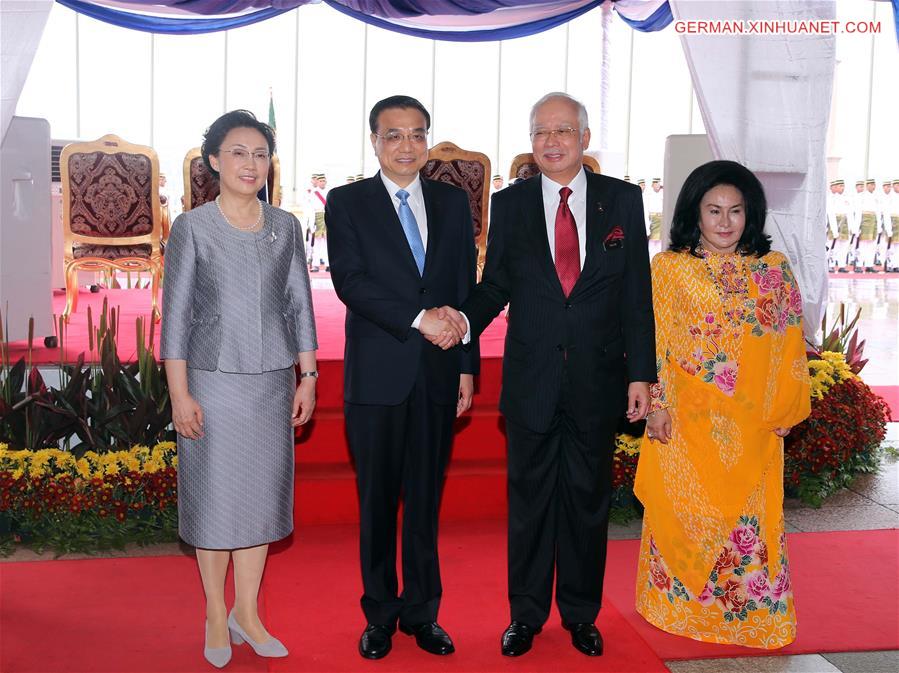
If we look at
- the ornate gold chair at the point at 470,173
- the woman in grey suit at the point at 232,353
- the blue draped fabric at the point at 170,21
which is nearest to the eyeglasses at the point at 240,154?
the woman in grey suit at the point at 232,353

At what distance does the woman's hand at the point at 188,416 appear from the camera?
267 centimetres

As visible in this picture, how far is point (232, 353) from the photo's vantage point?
2.71m

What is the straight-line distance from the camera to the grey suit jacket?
105 inches

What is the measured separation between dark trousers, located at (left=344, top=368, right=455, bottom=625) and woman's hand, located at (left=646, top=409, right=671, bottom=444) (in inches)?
25.0

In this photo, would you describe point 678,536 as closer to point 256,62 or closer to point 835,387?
point 835,387

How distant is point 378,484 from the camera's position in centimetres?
284

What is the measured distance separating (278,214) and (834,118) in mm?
19326

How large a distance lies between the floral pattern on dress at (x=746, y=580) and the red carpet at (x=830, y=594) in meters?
0.12

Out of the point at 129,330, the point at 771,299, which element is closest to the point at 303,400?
the point at 771,299

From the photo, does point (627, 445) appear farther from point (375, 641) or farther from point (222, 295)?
point (222, 295)

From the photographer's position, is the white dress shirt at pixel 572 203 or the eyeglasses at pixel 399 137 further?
the white dress shirt at pixel 572 203

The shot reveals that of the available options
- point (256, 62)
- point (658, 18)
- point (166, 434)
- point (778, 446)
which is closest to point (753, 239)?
point (778, 446)

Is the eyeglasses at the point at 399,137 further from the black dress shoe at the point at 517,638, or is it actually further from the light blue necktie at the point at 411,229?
the black dress shoe at the point at 517,638

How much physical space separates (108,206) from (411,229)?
4059mm
